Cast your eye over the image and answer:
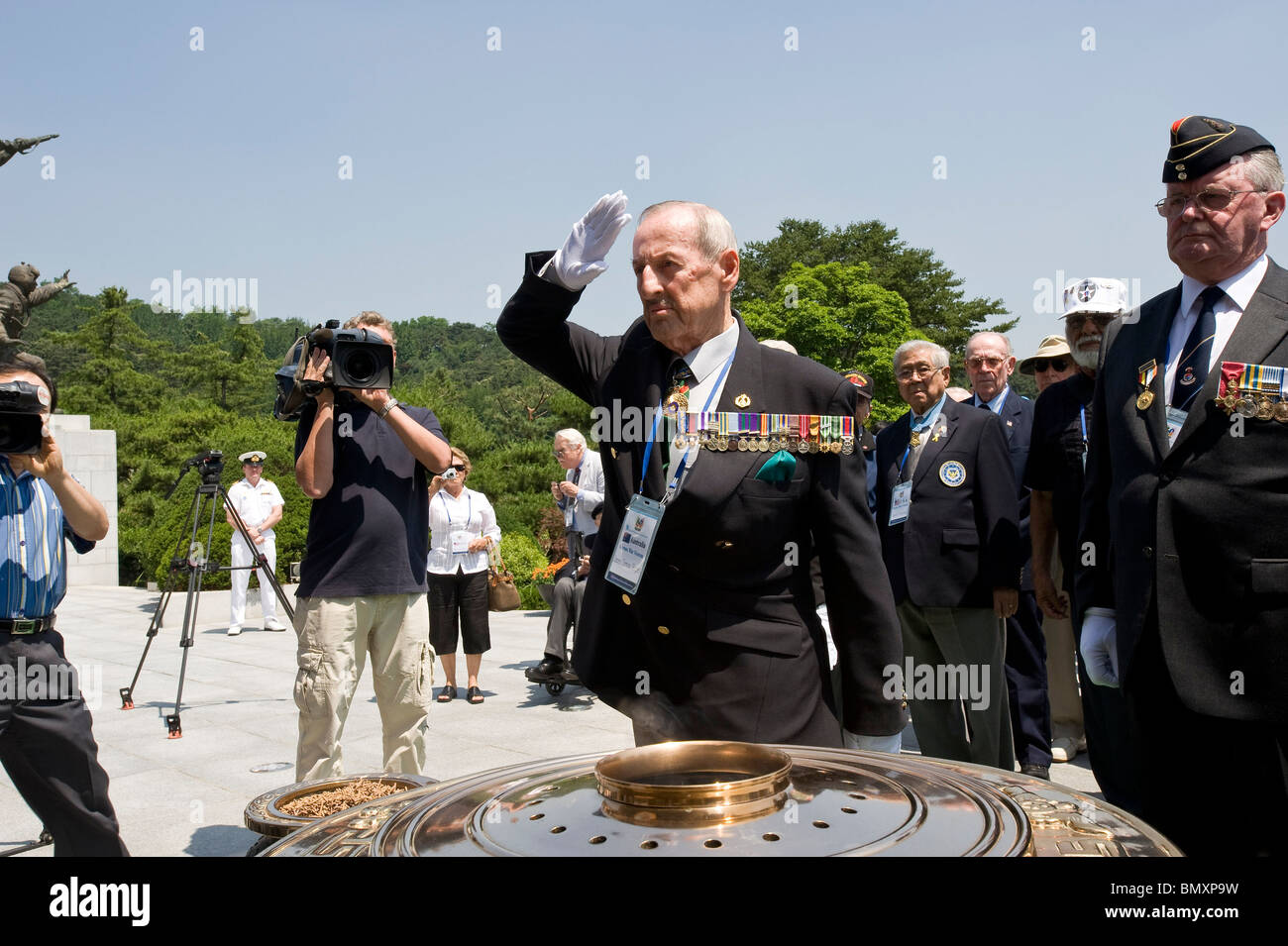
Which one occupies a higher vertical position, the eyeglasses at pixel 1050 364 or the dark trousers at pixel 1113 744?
the eyeglasses at pixel 1050 364

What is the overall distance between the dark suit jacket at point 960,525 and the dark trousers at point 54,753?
142 inches

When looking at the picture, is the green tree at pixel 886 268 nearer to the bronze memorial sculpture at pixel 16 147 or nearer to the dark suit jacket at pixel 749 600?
the bronze memorial sculpture at pixel 16 147

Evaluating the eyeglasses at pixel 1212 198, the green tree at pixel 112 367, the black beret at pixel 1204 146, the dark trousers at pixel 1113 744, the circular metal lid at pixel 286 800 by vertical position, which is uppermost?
the green tree at pixel 112 367

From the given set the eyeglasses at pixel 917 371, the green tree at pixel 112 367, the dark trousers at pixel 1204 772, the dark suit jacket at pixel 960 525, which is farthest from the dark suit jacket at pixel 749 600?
the green tree at pixel 112 367

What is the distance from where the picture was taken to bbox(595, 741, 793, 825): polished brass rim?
3.71 ft

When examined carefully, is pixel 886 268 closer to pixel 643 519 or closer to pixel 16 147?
pixel 16 147

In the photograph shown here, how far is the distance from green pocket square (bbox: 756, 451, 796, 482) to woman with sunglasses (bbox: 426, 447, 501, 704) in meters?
6.26

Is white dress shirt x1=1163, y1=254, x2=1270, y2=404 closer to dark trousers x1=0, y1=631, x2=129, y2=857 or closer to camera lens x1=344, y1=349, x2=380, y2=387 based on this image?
camera lens x1=344, y1=349, x2=380, y2=387

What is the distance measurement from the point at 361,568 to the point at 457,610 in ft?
13.7

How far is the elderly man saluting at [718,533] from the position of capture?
2322 mm

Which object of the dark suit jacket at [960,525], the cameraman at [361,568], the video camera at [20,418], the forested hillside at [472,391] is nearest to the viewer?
the video camera at [20,418]

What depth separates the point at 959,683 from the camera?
524cm

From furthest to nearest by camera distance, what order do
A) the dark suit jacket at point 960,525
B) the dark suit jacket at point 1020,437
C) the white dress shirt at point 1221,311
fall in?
the dark suit jacket at point 1020,437 → the dark suit jacket at point 960,525 → the white dress shirt at point 1221,311
